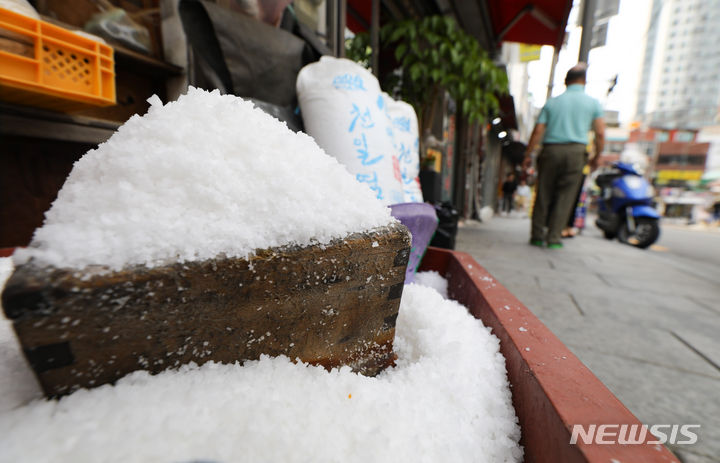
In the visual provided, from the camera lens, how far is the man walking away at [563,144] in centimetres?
293

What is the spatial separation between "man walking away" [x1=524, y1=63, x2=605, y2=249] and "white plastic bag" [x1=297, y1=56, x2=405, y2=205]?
A: 8.55ft

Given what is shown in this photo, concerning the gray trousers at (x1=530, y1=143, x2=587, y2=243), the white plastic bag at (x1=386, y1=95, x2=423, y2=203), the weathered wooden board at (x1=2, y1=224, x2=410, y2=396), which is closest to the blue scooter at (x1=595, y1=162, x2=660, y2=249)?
the gray trousers at (x1=530, y1=143, x2=587, y2=243)

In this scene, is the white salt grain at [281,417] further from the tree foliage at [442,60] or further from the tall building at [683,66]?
the tall building at [683,66]

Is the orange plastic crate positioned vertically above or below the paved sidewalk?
above

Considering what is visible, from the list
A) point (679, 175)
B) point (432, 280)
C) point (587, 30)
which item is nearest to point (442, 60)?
point (587, 30)

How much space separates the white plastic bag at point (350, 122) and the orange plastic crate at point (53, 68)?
2.24 feet

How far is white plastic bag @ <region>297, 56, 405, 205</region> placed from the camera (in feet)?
3.83

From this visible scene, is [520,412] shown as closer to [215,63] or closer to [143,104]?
[215,63]

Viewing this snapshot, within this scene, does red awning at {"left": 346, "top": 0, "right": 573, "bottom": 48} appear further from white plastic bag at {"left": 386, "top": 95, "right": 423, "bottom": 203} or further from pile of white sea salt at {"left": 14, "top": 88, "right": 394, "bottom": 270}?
pile of white sea salt at {"left": 14, "top": 88, "right": 394, "bottom": 270}

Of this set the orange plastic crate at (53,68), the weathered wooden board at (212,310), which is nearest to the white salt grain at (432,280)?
the weathered wooden board at (212,310)

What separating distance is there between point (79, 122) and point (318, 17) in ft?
5.72

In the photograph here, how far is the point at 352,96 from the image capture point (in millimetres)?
1190

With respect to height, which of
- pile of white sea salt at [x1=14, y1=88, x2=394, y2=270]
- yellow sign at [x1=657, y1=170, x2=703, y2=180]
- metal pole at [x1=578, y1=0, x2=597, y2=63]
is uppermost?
yellow sign at [x1=657, y1=170, x2=703, y2=180]

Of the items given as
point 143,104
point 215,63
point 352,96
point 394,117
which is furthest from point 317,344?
point 143,104
